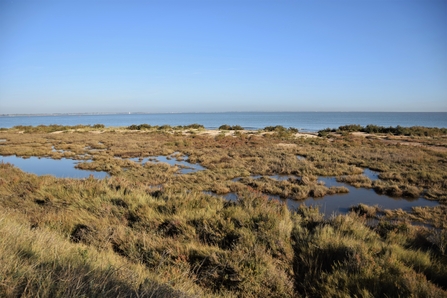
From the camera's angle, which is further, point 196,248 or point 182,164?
point 182,164

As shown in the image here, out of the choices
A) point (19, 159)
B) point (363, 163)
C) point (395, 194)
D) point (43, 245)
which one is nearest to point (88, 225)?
point (43, 245)

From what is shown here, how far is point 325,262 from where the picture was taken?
481cm

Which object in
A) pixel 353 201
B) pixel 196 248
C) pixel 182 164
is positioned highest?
pixel 196 248

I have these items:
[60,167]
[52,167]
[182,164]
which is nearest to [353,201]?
[182,164]

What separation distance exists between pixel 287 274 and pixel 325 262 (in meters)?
0.83

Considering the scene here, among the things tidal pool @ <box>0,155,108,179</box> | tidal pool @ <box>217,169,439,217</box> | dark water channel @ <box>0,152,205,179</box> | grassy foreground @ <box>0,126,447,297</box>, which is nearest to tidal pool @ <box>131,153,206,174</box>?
dark water channel @ <box>0,152,205,179</box>

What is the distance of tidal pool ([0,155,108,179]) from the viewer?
52.0ft

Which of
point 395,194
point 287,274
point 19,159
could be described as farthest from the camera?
point 19,159

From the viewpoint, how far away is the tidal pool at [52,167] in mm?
15852

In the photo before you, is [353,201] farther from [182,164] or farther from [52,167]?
[52,167]

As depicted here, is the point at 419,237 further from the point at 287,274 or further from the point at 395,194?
the point at 395,194

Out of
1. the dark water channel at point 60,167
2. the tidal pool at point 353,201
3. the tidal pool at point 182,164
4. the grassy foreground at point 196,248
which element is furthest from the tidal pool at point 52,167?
the tidal pool at point 353,201

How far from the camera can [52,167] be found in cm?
1803

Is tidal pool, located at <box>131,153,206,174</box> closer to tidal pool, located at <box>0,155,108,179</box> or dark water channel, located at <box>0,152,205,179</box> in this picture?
dark water channel, located at <box>0,152,205,179</box>
